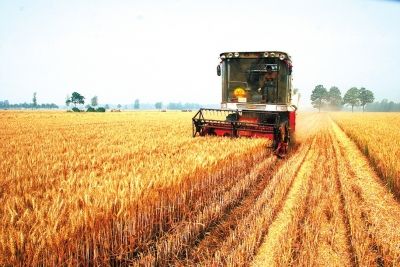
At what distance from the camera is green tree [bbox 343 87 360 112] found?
141500 mm

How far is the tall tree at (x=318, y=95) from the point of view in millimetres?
138250

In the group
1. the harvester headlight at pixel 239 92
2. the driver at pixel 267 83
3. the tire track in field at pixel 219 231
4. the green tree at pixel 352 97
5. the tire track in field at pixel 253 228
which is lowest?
the tire track in field at pixel 219 231

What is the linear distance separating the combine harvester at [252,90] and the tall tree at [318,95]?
137 meters

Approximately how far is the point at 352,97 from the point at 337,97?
373 inches

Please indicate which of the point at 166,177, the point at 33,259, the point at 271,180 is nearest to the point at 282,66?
the point at 271,180

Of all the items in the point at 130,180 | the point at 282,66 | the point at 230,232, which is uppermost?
the point at 282,66

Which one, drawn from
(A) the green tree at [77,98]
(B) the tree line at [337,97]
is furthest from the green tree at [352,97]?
(A) the green tree at [77,98]

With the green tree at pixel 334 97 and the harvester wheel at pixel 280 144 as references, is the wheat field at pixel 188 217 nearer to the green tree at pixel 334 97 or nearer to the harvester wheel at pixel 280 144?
the harvester wheel at pixel 280 144

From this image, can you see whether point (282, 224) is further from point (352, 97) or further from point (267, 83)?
point (352, 97)

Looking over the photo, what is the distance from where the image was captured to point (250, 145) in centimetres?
825

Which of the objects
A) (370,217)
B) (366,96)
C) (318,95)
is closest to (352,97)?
(366,96)

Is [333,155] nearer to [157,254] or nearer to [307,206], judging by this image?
[307,206]

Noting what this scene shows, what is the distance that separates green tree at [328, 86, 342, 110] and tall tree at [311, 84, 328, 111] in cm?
846

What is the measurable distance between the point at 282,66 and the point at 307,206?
22.3ft
